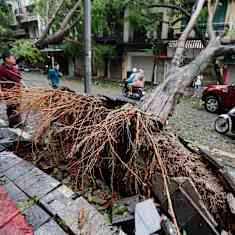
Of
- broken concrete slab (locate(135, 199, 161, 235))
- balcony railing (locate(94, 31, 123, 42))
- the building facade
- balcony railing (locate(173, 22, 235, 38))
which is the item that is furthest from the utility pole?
the building facade

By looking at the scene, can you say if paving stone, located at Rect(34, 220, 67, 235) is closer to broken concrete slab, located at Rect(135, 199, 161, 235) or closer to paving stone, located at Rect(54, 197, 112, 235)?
paving stone, located at Rect(54, 197, 112, 235)

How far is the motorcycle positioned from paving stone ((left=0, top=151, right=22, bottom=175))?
5.89m

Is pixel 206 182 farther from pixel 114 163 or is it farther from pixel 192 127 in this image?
pixel 192 127

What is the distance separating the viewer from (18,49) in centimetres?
525

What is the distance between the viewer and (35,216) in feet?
7.63

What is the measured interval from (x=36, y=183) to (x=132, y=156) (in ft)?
4.40

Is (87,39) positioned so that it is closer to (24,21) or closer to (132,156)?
(132,156)

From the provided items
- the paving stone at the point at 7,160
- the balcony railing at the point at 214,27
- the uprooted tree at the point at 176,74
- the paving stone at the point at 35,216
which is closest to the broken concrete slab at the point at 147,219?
the paving stone at the point at 35,216

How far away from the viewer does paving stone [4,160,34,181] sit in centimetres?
297

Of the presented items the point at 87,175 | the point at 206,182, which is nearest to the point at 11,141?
the point at 87,175

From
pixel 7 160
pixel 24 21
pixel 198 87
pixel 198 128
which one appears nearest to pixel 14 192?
pixel 7 160

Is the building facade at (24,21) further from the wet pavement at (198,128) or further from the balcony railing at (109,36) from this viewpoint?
the wet pavement at (198,128)

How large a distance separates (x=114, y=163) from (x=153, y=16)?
51.4 feet

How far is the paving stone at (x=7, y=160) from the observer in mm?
3120
